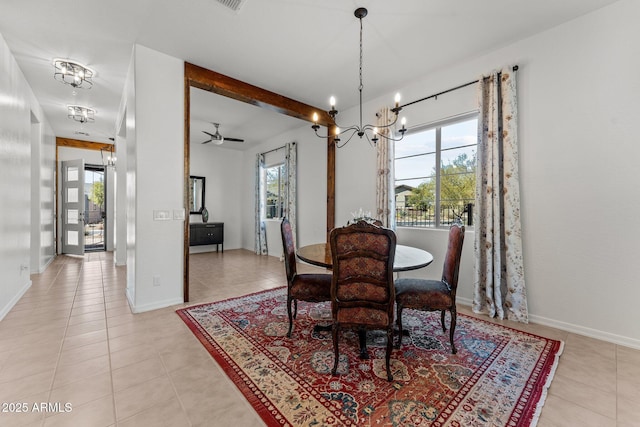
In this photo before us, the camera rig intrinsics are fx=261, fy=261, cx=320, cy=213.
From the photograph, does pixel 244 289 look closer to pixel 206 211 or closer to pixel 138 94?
pixel 138 94

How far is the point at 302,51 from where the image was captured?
2973 millimetres

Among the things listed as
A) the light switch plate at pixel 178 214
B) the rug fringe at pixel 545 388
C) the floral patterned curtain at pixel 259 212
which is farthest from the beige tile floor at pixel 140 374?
the floral patterned curtain at pixel 259 212

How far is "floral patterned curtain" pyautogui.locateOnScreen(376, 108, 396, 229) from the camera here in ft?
12.5

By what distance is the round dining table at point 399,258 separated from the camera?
2.02 m

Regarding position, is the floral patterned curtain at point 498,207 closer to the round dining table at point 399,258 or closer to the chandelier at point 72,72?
the round dining table at point 399,258

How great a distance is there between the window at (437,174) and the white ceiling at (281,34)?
2.68ft

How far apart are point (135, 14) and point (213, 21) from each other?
0.69 meters

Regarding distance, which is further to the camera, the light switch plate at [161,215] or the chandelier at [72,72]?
the chandelier at [72,72]

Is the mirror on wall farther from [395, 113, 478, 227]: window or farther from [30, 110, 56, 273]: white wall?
[395, 113, 478, 227]: window

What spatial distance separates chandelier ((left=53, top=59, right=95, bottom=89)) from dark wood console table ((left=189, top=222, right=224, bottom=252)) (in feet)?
11.5

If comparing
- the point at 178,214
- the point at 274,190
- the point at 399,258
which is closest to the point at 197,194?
the point at 274,190

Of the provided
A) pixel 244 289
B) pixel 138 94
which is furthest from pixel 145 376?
pixel 138 94

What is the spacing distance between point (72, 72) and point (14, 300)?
2.86 m

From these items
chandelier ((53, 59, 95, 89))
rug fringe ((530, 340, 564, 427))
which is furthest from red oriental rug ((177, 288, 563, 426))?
chandelier ((53, 59, 95, 89))
